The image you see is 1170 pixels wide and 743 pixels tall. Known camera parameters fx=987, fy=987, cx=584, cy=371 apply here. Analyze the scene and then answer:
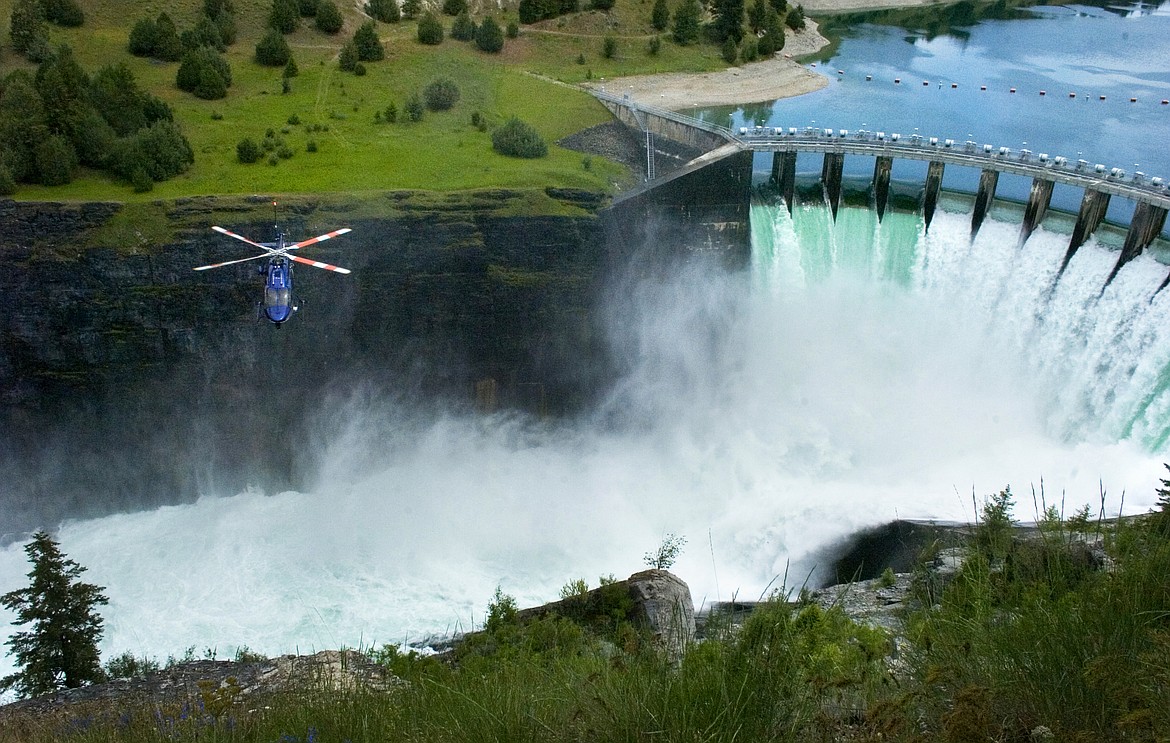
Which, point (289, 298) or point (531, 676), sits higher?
point (531, 676)

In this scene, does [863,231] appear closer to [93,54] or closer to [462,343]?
[462,343]

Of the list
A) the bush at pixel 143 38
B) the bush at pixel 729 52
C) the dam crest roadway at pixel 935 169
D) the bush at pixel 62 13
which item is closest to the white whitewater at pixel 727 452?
the dam crest roadway at pixel 935 169

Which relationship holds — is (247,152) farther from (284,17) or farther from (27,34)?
(284,17)

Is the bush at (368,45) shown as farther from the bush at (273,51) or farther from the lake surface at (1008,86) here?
the lake surface at (1008,86)

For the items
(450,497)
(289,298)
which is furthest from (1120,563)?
(450,497)

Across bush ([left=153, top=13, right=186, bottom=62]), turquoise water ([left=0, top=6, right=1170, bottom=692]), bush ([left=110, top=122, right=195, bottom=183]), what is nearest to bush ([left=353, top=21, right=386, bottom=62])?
bush ([left=153, top=13, right=186, bottom=62])

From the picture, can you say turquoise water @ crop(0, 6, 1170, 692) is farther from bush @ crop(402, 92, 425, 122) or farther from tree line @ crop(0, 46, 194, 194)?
bush @ crop(402, 92, 425, 122)
